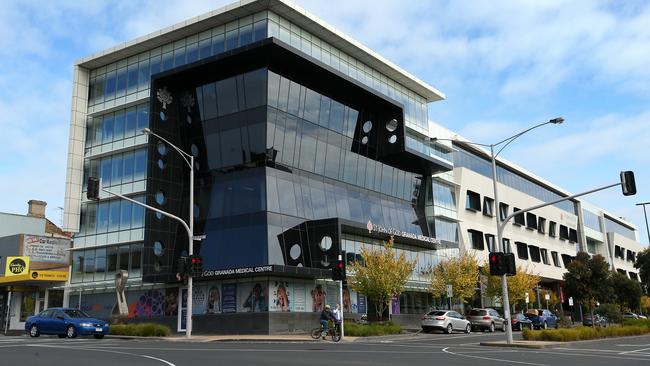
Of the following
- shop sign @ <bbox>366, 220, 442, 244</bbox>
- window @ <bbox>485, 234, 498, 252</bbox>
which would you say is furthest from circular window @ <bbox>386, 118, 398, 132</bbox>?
window @ <bbox>485, 234, 498, 252</bbox>

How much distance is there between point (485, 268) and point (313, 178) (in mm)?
19712

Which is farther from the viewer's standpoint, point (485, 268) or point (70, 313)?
point (485, 268)

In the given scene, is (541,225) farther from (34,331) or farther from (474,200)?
(34,331)

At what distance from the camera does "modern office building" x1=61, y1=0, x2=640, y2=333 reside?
119 ft

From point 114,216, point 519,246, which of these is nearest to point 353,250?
point 114,216

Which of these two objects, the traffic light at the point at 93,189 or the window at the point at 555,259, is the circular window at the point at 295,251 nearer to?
the traffic light at the point at 93,189

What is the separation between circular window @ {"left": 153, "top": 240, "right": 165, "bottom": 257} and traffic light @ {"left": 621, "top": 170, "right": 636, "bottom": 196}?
28.7 m

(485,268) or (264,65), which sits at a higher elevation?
(264,65)

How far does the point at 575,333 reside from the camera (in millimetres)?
Answer: 26656

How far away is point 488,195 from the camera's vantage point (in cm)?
6306

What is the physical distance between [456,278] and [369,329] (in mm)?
15554

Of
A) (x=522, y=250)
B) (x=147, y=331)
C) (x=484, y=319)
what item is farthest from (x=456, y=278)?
(x=522, y=250)

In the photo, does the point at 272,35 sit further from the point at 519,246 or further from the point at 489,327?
the point at 519,246

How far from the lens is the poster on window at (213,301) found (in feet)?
120
